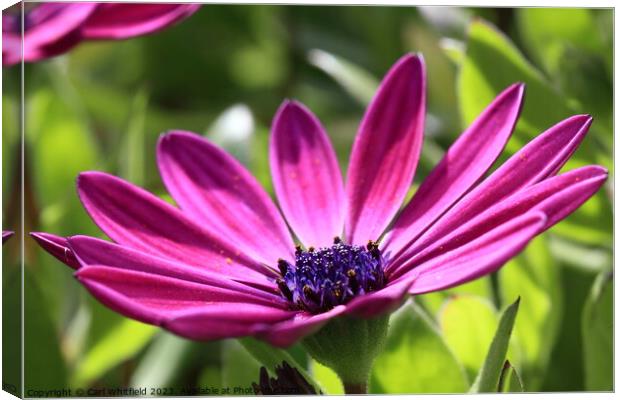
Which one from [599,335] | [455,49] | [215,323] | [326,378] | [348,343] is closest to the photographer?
[215,323]

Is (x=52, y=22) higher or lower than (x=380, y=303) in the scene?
higher

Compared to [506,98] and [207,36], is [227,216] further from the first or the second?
[207,36]

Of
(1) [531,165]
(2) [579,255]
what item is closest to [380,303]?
(1) [531,165]

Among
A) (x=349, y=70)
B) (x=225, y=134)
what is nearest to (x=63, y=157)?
(x=225, y=134)

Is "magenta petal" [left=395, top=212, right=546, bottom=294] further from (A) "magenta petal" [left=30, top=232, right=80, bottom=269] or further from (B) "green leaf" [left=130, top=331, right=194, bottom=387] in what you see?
(B) "green leaf" [left=130, top=331, right=194, bottom=387]

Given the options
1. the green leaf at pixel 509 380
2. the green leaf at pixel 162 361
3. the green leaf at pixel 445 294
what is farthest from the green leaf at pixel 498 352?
the green leaf at pixel 162 361

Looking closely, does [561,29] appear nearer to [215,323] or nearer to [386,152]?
[386,152]
